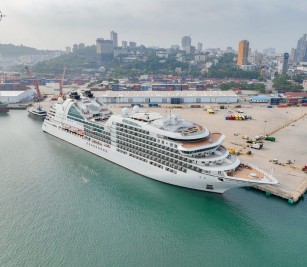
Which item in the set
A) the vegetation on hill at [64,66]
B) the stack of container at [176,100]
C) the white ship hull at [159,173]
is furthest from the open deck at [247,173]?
the vegetation on hill at [64,66]

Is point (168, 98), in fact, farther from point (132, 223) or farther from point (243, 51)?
point (243, 51)

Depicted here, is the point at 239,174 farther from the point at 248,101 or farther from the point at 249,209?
the point at 248,101

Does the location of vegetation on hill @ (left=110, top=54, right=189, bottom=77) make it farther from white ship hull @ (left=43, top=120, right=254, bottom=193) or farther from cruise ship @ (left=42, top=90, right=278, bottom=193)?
cruise ship @ (left=42, top=90, right=278, bottom=193)

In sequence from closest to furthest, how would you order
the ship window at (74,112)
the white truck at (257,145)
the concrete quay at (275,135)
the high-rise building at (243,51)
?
the concrete quay at (275,135) → the white truck at (257,145) → the ship window at (74,112) → the high-rise building at (243,51)

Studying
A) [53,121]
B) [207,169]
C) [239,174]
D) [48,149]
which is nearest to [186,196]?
[207,169]

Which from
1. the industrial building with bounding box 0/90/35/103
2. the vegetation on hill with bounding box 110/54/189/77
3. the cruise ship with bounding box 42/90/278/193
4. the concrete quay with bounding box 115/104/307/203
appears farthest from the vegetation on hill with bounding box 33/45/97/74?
the cruise ship with bounding box 42/90/278/193

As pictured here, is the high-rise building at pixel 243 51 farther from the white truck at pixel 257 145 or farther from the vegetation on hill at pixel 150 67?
the white truck at pixel 257 145

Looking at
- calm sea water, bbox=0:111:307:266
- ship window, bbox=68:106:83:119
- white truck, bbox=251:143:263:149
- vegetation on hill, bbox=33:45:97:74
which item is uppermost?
vegetation on hill, bbox=33:45:97:74

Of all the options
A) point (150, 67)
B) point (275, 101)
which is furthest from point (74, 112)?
point (150, 67)
